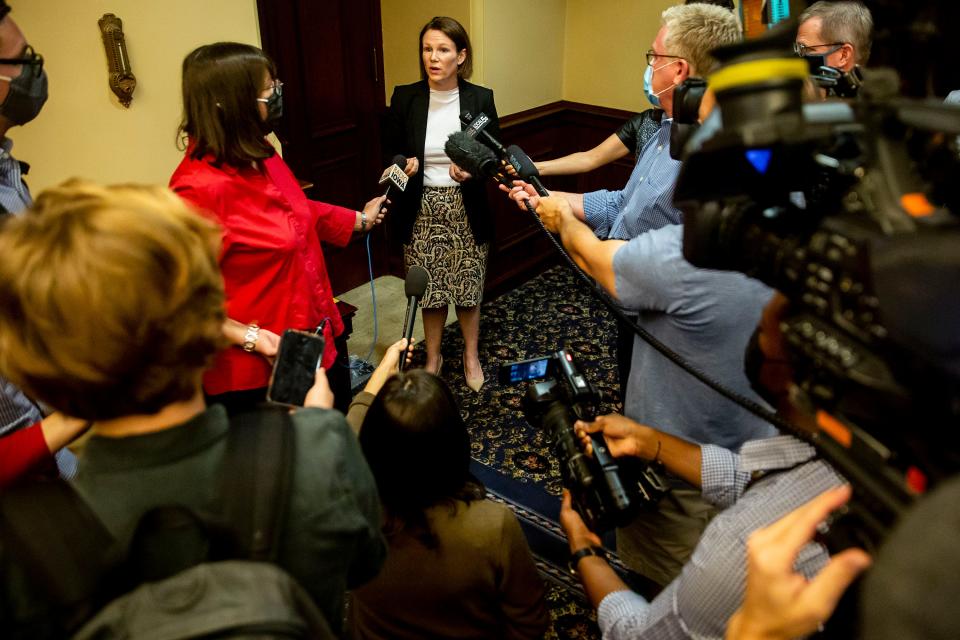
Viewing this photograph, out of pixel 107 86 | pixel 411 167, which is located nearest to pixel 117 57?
pixel 107 86

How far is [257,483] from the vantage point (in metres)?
0.77

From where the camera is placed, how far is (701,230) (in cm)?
96

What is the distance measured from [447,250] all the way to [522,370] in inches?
67.9

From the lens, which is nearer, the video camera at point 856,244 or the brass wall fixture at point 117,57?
the video camera at point 856,244

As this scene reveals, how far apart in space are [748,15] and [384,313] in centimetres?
229

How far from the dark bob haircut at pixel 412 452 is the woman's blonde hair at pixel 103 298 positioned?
19.8 inches

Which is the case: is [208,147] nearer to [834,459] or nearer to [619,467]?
[619,467]

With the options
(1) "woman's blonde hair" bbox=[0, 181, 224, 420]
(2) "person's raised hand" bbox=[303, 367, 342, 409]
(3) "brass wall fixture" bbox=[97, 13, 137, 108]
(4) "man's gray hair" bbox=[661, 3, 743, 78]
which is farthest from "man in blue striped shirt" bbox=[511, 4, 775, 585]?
(3) "brass wall fixture" bbox=[97, 13, 137, 108]

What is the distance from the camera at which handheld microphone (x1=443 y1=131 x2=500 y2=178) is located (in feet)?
7.40

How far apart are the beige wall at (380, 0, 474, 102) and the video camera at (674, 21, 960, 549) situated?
A: 112 inches

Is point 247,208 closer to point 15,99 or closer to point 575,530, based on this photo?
point 15,99

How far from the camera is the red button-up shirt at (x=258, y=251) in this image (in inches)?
69.3

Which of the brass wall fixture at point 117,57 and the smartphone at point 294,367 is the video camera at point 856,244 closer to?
the smartphone at point 294,367

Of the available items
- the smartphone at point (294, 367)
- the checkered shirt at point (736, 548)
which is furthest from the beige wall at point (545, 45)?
the checkered shirt at point (736, 548)
